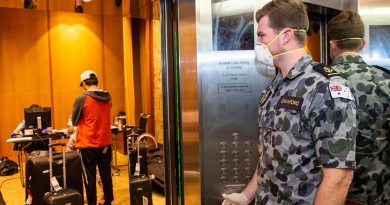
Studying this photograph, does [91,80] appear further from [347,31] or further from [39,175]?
[347,31]

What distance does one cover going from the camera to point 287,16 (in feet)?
4.27

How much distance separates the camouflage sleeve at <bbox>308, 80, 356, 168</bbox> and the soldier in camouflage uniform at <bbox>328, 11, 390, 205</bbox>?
0.68 metres

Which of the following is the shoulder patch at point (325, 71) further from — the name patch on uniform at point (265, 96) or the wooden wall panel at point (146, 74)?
the wooden wall panel at point (146, 74)

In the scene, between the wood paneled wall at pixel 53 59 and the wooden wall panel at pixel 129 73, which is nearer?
the wooden wall panel at pixel 129 73

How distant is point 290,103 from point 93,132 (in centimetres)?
297

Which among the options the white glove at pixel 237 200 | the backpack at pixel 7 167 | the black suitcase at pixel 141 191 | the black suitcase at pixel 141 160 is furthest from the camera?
the backpack at pixel 7 167

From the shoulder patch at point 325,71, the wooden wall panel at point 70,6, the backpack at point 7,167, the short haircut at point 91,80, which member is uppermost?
the wooden wall panel at point 70,6

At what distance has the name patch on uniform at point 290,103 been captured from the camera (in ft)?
4.06

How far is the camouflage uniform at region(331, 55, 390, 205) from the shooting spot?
5.86 feet

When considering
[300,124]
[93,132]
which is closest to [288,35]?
[300,124]

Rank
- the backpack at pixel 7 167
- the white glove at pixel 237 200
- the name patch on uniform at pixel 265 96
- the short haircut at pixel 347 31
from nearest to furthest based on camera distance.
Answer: the name patch on uniform at pixel 265 96, the white glove at pixel 237 200, the short haircut at pixel 347 31, the backpack at pixel 7 167

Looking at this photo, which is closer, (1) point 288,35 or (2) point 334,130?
(2) point 334,130

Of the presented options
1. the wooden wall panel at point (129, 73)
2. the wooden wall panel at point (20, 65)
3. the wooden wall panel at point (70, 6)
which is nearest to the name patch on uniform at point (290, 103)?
the wooden wall panel at point (70, 6)

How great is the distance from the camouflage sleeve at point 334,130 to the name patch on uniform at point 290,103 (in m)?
0.05
